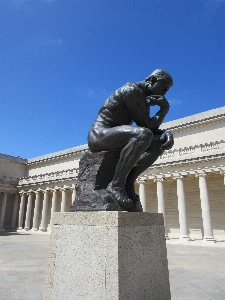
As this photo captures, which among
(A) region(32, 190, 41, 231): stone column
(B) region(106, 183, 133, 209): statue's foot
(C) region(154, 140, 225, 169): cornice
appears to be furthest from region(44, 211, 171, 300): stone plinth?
(A) region(32, 190, 41, 231): stone column

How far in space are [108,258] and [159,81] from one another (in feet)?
12.0

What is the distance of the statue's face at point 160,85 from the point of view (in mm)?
5016

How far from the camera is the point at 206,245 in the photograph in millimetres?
24312

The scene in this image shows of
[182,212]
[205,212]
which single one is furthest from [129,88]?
[182,212]

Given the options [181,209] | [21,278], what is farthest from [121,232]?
[181,209]

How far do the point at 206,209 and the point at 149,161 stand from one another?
24391 millimetres

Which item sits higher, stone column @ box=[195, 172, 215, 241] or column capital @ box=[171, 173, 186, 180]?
column capital @ box=[171, 173, 186, 180]

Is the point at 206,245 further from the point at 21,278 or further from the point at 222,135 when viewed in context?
the point at 21,278

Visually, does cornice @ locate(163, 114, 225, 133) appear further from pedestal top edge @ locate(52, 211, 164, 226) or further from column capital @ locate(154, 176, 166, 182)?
pedestal top edge @ locate(52, 211, 164, 226)

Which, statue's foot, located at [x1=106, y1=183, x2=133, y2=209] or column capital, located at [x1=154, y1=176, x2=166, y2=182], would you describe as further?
column capital, located at [x1=154, y1=176, x2=166, y2=182]

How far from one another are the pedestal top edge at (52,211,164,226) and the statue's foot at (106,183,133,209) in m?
0.31

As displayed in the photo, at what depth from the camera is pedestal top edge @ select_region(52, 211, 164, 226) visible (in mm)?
3801

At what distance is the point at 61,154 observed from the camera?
5622 cm

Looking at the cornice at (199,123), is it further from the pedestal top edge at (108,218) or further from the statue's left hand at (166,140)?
the pedestal top edge at (108,218)
